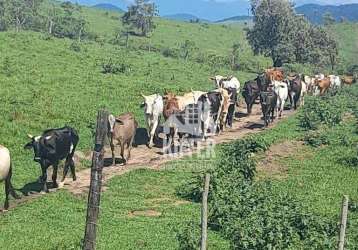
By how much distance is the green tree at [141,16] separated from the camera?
75.4m

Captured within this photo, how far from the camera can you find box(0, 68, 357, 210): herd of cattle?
1727cm

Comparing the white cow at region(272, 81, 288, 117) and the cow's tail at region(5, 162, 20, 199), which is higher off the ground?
the white cow at region(272, 81, 288, 117)

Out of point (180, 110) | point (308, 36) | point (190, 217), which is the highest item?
point (308, 36)

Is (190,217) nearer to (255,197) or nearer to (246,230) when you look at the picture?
(255,197)

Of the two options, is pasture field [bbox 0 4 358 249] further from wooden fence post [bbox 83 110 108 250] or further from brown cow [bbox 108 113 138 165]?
wooden fence post [bbox 83 110 108 250]

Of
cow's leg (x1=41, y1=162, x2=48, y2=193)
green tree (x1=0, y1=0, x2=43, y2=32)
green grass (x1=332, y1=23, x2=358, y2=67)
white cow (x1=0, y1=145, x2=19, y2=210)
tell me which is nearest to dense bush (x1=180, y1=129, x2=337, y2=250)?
cow's leg (x1=41, y1=162, x2=48, y2=193)

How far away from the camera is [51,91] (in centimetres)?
2861

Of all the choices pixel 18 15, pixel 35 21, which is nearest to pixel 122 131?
pixel 18 15

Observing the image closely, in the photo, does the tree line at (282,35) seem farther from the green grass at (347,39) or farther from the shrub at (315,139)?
the shrub at (315,139)

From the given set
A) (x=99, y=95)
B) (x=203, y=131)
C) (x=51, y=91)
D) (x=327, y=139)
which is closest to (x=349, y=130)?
(x=327, y=139)

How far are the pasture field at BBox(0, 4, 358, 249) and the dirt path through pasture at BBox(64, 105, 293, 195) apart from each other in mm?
614

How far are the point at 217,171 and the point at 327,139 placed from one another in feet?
28.3

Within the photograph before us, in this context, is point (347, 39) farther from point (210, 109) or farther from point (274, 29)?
point (210, 109)

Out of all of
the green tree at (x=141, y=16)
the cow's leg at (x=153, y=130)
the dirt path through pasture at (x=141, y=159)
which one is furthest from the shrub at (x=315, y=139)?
the green tree at (x=141, y=16)
